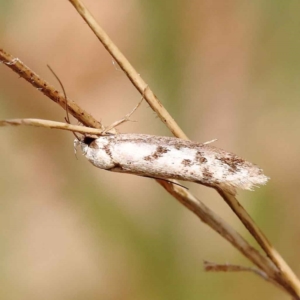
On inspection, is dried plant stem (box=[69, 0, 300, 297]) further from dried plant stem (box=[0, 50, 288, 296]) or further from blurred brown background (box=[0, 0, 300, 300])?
blurred brown background (box=[0, 0, 300, 300])

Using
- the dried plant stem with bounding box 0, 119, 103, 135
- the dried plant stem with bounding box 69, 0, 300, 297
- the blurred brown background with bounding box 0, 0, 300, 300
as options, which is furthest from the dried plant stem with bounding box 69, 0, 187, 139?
the blurred brown background with bounding box 0, 0, 300, 300

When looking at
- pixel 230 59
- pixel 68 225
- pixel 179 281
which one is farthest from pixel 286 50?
pixel 68 225

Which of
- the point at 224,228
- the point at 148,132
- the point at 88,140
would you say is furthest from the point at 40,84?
the point at 148,132

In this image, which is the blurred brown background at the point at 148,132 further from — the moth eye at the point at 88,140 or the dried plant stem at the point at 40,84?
the dried plant stem at the point at 40,84

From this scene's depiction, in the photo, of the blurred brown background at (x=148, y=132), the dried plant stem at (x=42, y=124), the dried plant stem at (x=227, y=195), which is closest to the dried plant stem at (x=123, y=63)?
the dried plant stem at (x=227, y=195)

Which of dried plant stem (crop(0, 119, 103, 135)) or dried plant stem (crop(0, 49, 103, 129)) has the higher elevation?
dried plant stem (crop(0, 49, 103, 129))

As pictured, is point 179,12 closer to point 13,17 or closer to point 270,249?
point 13,17
